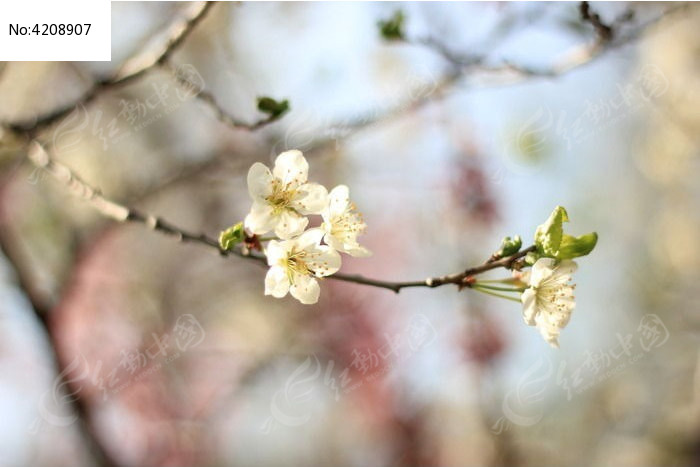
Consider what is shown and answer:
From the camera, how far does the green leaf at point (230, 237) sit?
2.76 ft

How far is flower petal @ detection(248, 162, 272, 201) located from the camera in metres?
0.91

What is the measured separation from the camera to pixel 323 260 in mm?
874

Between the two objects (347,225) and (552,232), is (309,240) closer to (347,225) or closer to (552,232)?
(347,225)

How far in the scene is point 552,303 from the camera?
0.86 metres

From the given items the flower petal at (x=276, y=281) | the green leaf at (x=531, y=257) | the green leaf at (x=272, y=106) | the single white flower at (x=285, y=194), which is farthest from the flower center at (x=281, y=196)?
the green leaf at (x=531, y=257)

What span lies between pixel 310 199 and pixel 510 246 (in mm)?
312

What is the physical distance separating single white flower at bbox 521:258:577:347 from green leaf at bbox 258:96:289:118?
1.83ft

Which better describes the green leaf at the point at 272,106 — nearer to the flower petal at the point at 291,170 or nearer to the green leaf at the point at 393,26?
the flower petal at the point at 291,170

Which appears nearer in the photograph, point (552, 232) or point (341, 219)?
point (552, 232)

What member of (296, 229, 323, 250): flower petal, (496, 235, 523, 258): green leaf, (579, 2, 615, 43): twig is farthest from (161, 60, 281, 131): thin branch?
(579, 2, 615, 43): twig

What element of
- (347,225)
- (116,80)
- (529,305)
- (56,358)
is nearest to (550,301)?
(529,305)

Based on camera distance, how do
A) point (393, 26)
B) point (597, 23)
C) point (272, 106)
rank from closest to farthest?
point (272, 106), point (597, 23), point (393, 26)

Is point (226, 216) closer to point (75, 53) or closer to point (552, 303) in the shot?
point (75, 53)

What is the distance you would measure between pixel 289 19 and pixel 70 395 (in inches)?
68.8
